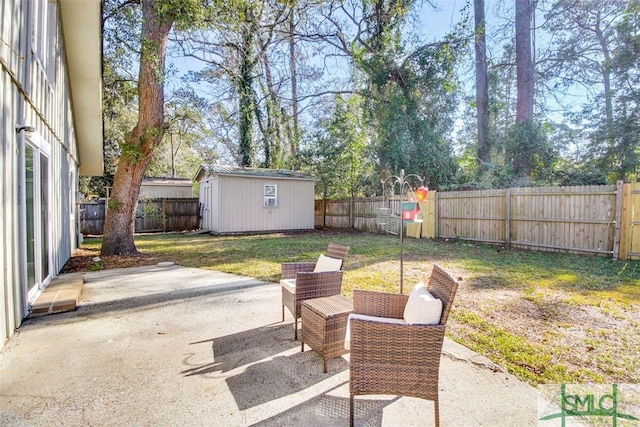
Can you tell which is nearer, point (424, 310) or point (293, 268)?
point (424, 310)

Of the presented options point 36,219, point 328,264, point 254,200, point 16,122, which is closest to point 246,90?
point 254,200

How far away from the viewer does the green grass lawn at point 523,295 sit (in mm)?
2646

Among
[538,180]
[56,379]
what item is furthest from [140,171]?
[538,180]

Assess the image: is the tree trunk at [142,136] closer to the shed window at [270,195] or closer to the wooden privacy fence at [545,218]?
the shed window at [270,195]

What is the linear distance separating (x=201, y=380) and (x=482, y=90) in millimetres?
15009

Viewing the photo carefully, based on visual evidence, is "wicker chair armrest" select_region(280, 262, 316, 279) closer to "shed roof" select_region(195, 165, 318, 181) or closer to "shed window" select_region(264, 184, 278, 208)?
"shed roof" select_region(195, 165, 318, 181)

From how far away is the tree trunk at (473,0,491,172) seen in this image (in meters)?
13.4

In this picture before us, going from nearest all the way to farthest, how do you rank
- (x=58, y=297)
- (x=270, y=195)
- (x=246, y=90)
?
1. (x=58, y=297)
2. (x=246, y=90)
3. (x=270, y=195)

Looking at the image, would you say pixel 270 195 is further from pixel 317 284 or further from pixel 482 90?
pixel 317 284

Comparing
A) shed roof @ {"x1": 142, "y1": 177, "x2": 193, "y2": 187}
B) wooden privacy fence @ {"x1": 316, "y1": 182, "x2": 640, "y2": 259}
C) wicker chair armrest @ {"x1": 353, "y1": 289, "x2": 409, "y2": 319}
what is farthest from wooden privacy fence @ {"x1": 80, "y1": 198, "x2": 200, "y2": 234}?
wicker chair armrest @ {"x1": 353, "y1": 289, "x2": 409, "y2": 319}

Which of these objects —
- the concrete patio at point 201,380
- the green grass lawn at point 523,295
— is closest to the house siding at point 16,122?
the concrete patio at point 201,380

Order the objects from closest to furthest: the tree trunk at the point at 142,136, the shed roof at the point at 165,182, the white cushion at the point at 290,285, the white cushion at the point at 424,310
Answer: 1. the white cushion at the point at 424,310
2. the white cushion at the point at 290,285
3. the tree trunk at the point at 142,136
4. the shed roof at the point at 165,182

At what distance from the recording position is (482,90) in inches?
539

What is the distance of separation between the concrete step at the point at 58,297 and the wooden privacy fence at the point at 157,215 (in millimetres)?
8564
